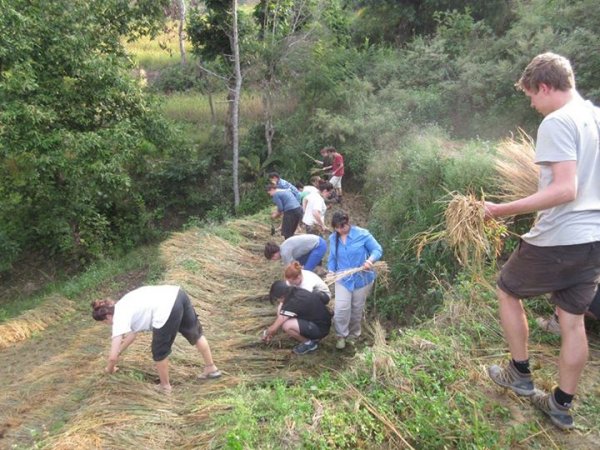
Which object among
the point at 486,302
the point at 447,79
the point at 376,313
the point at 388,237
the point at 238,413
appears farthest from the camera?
the point at 447,79

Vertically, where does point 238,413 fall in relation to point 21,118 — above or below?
below

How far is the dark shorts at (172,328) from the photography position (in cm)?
402

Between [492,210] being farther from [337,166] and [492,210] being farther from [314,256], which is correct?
[337,166]

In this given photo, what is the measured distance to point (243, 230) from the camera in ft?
27.8

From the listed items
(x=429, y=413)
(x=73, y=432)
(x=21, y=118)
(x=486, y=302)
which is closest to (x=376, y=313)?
(x=486, y=302)

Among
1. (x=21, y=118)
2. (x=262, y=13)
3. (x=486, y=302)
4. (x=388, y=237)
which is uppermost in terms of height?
(x=262, y=13)

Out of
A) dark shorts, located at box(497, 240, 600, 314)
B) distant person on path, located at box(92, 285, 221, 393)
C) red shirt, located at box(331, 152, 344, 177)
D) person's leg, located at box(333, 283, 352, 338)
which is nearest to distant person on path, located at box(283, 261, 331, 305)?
person's leg, located at box(333, 283, 352, 338)

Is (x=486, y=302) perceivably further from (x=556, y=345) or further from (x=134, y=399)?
(x=134, y=399)

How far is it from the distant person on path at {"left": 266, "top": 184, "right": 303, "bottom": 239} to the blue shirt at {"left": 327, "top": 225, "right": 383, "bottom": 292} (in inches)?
86.2

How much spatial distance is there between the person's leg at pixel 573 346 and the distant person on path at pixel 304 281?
104 inches

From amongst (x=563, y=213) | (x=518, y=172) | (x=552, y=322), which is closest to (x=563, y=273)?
(x=563, y=213)

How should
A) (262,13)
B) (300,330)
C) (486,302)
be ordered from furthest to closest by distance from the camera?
(262,13) → (300,330) → (486,302)

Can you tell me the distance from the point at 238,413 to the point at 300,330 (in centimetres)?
180

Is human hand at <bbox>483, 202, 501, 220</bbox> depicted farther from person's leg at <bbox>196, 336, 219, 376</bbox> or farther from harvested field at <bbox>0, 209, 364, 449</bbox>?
person's leg at <bbox>196, 336, 219, 376</bbox>
